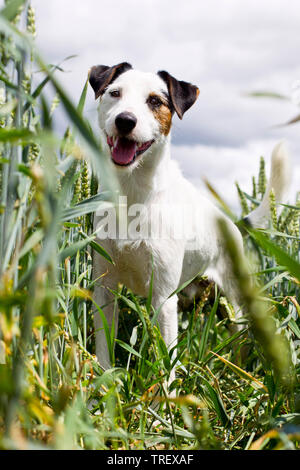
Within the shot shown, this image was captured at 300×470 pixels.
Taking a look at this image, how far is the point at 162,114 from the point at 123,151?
1.22 feet

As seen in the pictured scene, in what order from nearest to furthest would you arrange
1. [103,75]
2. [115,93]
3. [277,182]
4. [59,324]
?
[59,324]
[115,93]
[103,75]
[277,182]

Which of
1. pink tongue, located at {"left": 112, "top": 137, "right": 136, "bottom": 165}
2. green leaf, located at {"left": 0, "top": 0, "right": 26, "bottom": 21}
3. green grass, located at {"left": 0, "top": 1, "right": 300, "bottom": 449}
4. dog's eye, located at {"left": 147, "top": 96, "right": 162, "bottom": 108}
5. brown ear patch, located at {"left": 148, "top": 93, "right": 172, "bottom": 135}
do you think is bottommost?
green grass, located at {"left": 0, "top": 1, "right": 300, "bottom": 449}

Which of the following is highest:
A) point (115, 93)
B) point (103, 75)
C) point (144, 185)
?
point (103, 75)

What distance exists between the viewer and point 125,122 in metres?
2.35

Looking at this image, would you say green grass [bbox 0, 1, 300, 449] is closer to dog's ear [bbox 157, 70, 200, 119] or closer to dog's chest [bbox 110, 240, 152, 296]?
dog's chest [bbox 110, 240, 152, 296]

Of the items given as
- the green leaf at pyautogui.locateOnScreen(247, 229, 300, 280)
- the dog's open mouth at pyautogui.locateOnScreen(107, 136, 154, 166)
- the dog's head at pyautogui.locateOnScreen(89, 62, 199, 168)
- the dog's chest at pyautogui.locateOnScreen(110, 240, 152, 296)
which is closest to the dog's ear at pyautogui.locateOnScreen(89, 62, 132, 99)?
the dog's head at pyautogui.locateOnScreen(89, 62, 199, 168)

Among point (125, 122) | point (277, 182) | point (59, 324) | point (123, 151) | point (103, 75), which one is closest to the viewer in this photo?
point (59, 324)

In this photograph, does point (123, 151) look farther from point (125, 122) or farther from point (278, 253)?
point (278, 253)

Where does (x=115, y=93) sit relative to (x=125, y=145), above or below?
above

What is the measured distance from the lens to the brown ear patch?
102 inches

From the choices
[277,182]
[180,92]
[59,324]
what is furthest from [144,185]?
[277,182]

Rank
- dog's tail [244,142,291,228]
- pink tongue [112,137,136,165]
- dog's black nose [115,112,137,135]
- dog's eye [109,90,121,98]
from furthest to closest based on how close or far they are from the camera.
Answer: dog's tail [244,142,291,228] → dog's eye [109,90,121,98] → pink tongue [112,137,136,165] → dog's black nose [115,112,137,135]

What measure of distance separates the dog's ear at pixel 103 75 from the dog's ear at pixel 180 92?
0.82 feet
